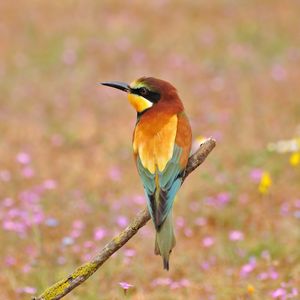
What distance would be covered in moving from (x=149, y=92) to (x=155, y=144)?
0.94 ft

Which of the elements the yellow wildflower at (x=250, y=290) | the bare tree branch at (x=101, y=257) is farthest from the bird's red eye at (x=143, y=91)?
the yellow wildflower at (x=250, y=290)

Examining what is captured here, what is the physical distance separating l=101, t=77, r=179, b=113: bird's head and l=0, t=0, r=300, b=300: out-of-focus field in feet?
6.47

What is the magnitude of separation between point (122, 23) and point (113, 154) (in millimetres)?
7637

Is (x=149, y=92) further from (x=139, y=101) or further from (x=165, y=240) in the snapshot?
(x=165, y=240)

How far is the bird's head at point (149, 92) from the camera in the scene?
154 inches

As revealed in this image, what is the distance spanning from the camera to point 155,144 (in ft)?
12.8

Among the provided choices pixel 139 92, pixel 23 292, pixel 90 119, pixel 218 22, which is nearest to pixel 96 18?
pixel 218 22

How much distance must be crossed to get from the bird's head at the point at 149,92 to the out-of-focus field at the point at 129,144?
1973 mm

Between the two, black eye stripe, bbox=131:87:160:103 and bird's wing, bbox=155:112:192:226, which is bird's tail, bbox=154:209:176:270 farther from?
black eye stripe, bbox=131:87:160:103

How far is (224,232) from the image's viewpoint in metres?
7.52

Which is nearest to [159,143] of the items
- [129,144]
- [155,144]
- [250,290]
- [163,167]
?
[155,144]

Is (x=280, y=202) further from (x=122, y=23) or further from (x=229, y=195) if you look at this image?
(x=122, y=23)

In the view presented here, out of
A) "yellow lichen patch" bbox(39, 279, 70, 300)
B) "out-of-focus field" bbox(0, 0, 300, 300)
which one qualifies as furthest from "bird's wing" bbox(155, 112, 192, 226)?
"out-of-focus field" bbox(0, 0, 300, 300)

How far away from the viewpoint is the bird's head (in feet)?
12.8
